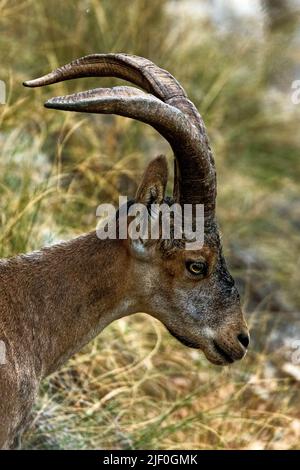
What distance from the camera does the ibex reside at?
4.93m

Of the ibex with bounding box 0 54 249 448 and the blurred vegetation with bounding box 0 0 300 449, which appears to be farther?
the blurred vegetation with bounding box 0 0 300 449

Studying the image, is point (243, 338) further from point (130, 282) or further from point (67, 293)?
point (67, 293)

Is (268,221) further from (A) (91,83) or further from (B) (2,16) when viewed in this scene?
(B) (2,16)

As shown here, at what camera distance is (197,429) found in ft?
22.7

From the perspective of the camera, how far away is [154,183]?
5.02 meters

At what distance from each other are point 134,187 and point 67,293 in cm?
439

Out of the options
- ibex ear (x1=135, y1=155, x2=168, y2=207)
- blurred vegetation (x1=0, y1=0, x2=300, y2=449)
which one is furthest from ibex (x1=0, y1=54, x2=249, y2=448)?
blurred vegetation (x1=0, y1=0, x2=300, y2=449)

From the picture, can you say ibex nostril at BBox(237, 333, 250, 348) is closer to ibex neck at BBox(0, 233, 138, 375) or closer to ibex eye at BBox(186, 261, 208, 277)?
ibex eye at BBox(186, 261, 208, 277)

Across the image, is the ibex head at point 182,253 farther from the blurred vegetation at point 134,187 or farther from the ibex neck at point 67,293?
the blurred vegetation at point 134,187

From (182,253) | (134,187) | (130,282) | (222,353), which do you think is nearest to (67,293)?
(130,282)

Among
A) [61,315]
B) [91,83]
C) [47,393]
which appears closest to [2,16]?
[91,83]

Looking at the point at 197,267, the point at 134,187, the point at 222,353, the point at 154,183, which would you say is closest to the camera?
the point at 154,183

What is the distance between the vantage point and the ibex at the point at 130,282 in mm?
4930

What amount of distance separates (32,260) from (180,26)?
287 inches
